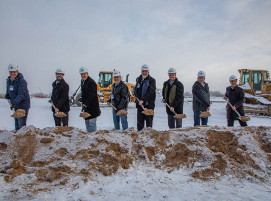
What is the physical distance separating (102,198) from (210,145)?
1886 millimetres

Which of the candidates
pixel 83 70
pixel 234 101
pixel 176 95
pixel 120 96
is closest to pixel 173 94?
pixel 176 95

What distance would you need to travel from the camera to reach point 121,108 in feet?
15.7

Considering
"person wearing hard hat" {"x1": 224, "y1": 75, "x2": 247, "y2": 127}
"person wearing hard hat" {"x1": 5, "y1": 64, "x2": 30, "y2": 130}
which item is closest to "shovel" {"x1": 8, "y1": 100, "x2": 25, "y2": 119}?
"person wearing hard hat" {"x1": 5, "y1": 64, "x2": 30, "y2": 130}

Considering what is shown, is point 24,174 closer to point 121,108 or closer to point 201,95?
point 121,108

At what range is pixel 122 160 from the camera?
2.81m

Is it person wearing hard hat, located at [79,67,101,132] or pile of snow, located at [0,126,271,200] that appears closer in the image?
pile of snow, located at [0,126,271,200]

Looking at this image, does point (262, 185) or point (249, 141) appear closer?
point (262, 185)

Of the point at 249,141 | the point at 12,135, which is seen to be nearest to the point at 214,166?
the point at 249,141

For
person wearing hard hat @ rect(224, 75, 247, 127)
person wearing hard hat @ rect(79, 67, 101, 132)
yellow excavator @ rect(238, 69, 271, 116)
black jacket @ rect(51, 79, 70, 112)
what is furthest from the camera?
yellow excavator @ rect(238, 69, 271, 116)

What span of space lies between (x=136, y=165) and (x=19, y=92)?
3116mm

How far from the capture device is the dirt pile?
2.60m

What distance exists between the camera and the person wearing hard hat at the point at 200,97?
5.09 meters

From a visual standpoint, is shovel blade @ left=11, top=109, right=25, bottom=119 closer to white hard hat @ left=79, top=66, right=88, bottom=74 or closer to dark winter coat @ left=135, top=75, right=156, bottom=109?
white hard hat @ left=79, top=66, right=88, bottom=74

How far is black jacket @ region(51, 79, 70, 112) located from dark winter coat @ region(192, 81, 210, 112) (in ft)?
9.71
